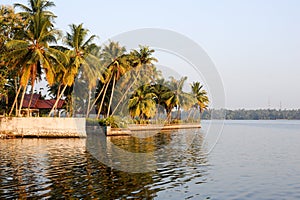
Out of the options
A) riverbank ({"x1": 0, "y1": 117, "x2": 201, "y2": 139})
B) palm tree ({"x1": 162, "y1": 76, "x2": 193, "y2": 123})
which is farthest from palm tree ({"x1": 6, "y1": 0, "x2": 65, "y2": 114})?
palm tree ({"x1": 162, "y1": 76, "x2": 193, "y2": 123})

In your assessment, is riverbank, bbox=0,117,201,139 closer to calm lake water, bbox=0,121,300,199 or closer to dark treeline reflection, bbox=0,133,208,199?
calm lake water, bbox=0,121,300,199

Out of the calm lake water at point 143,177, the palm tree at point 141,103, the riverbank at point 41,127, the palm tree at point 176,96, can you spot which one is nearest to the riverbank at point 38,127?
the riverbank at point 41,127

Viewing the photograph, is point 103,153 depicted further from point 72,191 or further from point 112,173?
point 72,191

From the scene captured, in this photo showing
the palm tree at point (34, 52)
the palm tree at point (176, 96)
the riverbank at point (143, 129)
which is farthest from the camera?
the palm tree at point (176, 96)

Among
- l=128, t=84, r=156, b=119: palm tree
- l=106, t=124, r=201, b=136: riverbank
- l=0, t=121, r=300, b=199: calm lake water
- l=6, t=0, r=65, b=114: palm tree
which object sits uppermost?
l=6, t=0, r=65, b=114: palm tree

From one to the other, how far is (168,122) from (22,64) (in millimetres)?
40518

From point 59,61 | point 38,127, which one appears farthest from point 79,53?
point 38,127

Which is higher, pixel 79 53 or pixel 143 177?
pixel 79 53

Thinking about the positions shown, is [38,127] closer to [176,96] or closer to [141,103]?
[141,103]

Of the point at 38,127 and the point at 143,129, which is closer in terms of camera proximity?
the point at 38,127

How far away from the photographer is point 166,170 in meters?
16.5

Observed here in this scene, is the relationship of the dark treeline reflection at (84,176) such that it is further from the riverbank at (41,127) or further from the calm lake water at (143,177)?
the riverbank at (41,127)

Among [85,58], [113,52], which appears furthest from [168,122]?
[85,58]

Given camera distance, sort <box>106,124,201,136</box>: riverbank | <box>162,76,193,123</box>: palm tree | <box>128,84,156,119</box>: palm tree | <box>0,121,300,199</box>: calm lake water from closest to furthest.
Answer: <box>0,121,300,199</box>: calm lake water < <box>106,124,201,136</box>: riverbank < <box>128,84,156,119</box>: palm tree < <box>162,76,193,123</box>: palm tree
